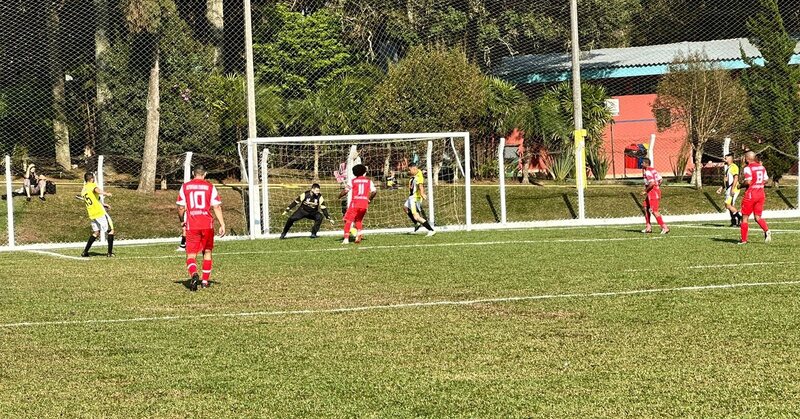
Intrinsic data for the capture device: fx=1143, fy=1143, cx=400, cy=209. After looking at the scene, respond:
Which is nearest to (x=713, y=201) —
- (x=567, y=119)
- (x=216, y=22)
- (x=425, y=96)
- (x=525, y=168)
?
(x=525, y=168)

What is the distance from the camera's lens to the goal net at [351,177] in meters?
28.6

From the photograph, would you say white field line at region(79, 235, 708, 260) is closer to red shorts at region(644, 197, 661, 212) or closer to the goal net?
red shorts at region(644, 197, 661, 212)

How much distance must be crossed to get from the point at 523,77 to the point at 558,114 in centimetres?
784

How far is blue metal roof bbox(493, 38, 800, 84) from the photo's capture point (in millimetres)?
48625

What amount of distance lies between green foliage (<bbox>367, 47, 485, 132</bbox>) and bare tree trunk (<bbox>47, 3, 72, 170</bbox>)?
12.1 m

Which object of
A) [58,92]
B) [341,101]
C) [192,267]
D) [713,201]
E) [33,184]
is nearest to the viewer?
[192,267]

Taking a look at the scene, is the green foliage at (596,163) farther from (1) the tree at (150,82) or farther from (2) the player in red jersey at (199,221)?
(2) the player in red jersey at (199,221)

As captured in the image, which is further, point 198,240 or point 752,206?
point 752,206

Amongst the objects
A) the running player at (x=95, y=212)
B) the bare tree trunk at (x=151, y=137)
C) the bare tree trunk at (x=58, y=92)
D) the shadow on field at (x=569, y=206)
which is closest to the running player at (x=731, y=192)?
the shadow on field at (x=569, y=206)

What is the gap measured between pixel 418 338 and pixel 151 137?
28315 mm

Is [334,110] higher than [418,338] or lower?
higher

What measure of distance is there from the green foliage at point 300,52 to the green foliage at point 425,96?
16.3 ft

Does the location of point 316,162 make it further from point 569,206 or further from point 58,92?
point 58,92

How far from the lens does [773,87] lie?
41344mm
